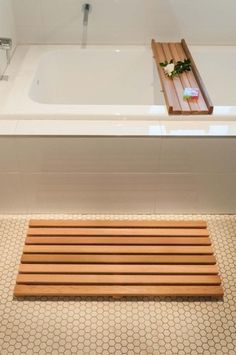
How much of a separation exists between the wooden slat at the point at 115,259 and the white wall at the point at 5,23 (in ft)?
3.32

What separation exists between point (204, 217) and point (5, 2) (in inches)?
63.3

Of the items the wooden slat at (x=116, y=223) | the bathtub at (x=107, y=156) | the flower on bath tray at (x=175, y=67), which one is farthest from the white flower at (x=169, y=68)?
the wooden slat at (x=116, y=223)

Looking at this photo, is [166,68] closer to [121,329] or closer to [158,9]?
[158,9]

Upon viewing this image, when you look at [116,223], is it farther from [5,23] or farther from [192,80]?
[5,23]

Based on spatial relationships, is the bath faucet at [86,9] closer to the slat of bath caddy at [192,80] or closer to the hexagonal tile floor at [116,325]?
the slat of bath caddy at [192,80]

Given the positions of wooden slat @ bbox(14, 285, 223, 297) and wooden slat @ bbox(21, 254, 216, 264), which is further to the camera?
wooden slat @ bbox(21, 254, 216, 264)

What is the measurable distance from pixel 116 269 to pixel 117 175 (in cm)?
43

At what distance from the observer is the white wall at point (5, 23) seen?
1808 millimetres

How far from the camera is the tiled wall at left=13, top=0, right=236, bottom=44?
2.01m

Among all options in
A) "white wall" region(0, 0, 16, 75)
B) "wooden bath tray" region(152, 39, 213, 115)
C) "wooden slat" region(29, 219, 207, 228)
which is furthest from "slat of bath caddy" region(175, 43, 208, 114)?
"white wall" region(0, 0, 16, 75)

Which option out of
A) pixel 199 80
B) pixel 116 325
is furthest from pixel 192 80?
pixel 116 325

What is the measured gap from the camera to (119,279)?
55.6 inches

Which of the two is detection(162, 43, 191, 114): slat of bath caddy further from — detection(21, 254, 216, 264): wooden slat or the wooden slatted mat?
detection(21, 254, 216, 264): wooden slat

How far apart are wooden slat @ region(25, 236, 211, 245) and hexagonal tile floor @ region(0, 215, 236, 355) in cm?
19
